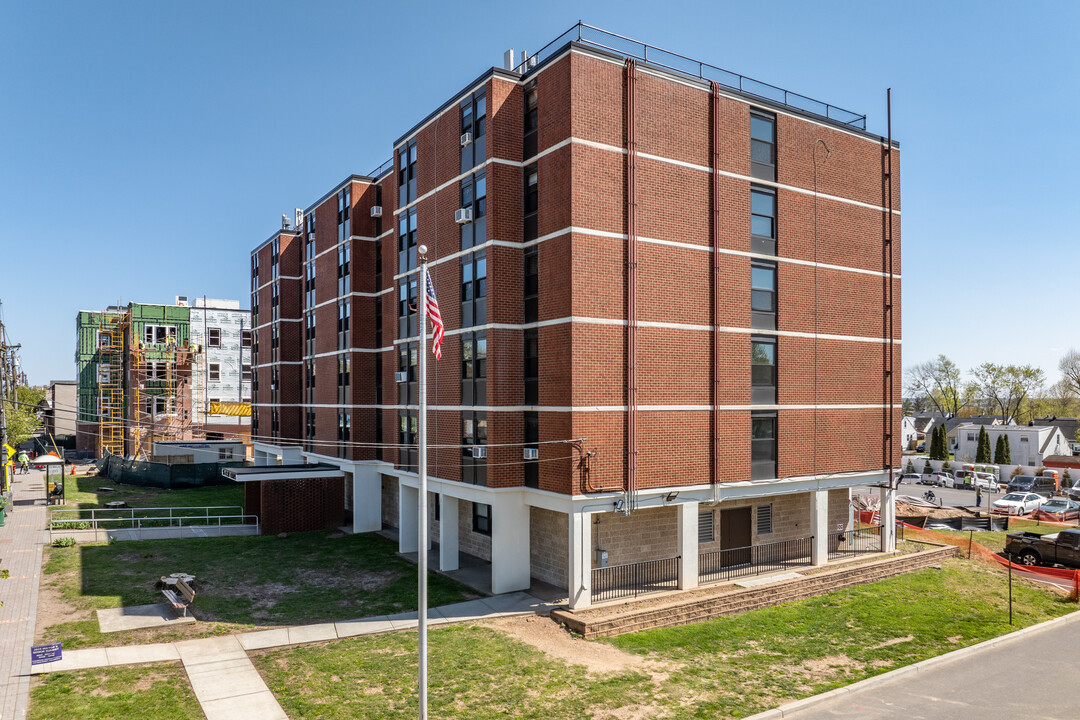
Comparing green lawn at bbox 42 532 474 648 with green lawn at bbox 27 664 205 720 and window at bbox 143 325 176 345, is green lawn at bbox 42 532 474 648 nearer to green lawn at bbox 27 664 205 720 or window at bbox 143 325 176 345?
green lawn at bbox 27 664 205 720

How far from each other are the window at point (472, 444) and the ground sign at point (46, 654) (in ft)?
38.6

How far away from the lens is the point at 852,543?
27.8 metres

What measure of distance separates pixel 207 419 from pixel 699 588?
56634mm

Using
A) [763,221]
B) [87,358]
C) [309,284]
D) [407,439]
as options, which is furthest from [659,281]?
[87,358]

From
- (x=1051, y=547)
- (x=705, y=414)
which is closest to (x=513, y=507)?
(x=705, y=414)

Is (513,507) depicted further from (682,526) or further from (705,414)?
(705,414)

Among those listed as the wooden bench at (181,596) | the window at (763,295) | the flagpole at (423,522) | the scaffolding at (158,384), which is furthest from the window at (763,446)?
the scaffolding at (158,384)

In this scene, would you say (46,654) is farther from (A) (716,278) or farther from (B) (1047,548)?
(B) (1047,548)

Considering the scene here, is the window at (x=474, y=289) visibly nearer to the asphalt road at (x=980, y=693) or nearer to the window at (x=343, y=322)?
the window at (x=343, y=322)

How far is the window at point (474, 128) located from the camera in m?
23.0

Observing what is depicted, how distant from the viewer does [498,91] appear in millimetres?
22422

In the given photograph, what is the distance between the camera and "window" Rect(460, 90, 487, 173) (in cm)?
2298

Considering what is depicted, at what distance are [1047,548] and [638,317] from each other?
21327 millimetres

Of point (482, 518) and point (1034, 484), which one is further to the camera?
point (1034, 484)
